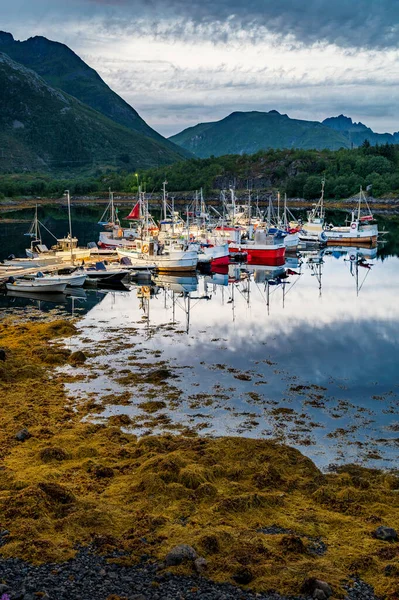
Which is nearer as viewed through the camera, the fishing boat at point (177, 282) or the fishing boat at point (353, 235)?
the fishing boat at point (177, 282)

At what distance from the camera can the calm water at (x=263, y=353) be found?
830 inches

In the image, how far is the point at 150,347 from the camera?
31.3m

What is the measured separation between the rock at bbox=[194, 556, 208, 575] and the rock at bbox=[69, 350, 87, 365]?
17.1 m

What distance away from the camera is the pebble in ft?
35.6

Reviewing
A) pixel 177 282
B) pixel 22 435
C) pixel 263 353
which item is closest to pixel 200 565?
pixel 22 435

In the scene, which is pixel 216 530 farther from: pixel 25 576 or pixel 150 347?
pixel 150 347

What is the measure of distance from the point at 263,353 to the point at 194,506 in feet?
53.8

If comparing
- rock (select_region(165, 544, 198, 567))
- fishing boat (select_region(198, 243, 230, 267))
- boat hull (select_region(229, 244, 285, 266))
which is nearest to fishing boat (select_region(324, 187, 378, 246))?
boat hull (select_region(229, 244, 285, 266))

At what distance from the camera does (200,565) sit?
11727 mm

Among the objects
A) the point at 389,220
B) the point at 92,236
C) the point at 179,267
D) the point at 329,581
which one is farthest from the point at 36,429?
the point at 389,220

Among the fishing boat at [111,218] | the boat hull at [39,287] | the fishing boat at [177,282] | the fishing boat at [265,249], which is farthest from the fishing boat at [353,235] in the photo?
the boat hull at [39,287]

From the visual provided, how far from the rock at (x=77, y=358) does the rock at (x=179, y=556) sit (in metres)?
16.8

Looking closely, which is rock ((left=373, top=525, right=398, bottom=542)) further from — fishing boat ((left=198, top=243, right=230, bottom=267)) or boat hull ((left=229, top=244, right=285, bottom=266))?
boat hull ((left=229, top=244, right=285, bottom=266))

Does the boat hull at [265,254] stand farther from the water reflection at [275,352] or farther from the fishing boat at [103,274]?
the fishing boat at [103,274]
